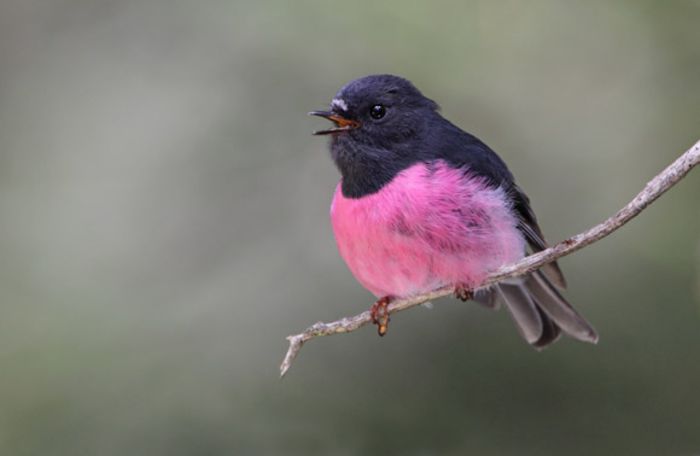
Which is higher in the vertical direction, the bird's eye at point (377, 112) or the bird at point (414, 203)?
the bird's eye at point (377, 112)

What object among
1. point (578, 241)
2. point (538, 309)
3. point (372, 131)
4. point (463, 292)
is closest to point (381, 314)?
point (463, 292)

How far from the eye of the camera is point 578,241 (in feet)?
10.4

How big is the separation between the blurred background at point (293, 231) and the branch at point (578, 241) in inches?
66.5

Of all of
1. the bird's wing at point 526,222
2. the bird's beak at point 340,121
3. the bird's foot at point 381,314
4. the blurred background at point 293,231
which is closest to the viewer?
the bird's foot at point 381,314

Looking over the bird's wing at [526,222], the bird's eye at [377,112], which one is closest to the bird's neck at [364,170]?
the bird's eye at [377,112]

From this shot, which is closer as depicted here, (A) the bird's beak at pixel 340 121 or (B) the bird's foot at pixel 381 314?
(B) the bird's foot at pixel 381 314

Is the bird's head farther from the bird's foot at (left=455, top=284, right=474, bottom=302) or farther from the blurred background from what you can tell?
the blurred background

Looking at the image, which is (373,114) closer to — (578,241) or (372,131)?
(372,131)

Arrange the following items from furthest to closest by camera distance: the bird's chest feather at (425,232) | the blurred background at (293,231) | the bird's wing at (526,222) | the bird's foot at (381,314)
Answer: the blurred background at (293,231) < the bird's wing at (526,222) < the bird's foot at (381,314) < the bird's chest feather at (425,232)

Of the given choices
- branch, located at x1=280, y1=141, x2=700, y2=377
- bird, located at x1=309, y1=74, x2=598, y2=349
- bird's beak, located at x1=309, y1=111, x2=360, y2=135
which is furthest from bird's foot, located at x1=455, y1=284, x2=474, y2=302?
bird's beak, located at x1=309, y1=111, x2=360, y2=135

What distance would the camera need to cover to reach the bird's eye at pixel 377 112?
4461 millimetres

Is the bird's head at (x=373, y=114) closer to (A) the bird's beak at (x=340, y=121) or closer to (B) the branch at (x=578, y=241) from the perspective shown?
(A) the bird's beak at (x=340, y=121)

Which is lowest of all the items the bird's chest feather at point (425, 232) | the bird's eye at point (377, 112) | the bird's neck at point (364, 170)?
the bird's chest feather at point (425, 232)

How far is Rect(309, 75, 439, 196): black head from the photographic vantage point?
171 inches
